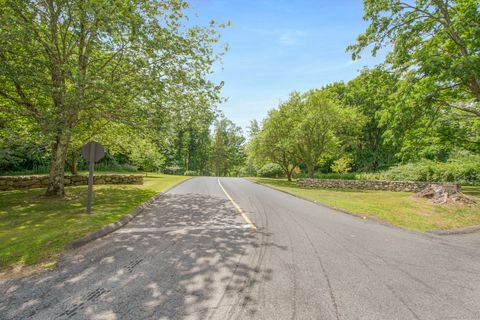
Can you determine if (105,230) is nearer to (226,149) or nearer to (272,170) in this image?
(272,170)

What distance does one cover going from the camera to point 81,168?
3403 cm

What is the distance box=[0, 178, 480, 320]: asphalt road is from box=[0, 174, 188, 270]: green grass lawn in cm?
76

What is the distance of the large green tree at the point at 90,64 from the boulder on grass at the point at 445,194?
495 inches

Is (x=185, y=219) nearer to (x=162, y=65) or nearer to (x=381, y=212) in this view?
(x=162, y=65)

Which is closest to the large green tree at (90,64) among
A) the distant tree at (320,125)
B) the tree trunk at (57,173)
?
the tree trunk at (57,173)

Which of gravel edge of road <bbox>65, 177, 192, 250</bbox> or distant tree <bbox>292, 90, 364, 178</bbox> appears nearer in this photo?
gravel edge of road <bbox>65, 177, 192, 250</bbox>

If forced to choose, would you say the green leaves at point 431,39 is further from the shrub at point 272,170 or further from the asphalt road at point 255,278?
the shrub at point 272,170

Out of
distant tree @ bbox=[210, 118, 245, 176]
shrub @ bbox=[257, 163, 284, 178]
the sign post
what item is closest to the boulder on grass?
the sign post

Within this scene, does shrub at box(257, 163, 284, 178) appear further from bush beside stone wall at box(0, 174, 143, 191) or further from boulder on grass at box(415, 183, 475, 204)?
boulder on grass at box(415, 183, 475, 204)

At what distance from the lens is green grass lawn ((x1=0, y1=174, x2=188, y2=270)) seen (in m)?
4.37

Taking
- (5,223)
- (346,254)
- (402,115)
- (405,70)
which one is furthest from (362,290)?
(405,70)

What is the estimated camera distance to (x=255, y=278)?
353 centimetres

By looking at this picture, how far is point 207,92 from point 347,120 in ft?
60.5

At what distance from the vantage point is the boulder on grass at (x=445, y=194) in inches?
403
